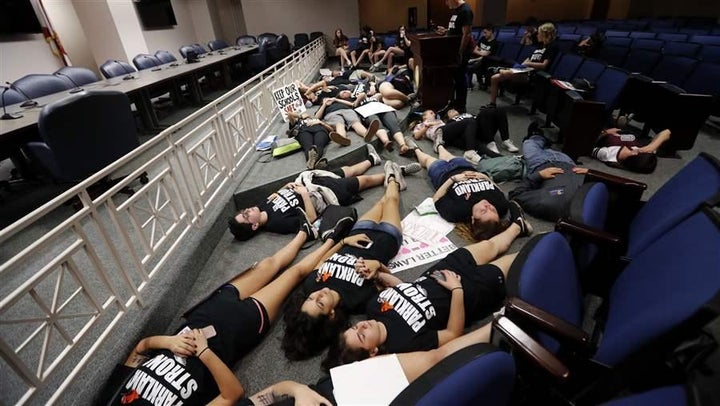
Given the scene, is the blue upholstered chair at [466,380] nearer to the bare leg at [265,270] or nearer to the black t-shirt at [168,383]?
the black t-shirt at [168,383]

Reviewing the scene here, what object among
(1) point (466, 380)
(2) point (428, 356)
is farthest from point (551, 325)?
(2) point (428, 356)

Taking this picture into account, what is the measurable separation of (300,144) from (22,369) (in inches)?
102

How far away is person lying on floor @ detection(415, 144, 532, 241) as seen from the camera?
203 cm

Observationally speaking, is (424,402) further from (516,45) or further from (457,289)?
(516,45)

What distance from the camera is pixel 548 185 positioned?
233 centimetres

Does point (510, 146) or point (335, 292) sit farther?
point (510, 146)

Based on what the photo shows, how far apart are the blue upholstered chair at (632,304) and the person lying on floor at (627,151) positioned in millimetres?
2119

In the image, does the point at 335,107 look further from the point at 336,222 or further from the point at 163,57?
the point at 163,57

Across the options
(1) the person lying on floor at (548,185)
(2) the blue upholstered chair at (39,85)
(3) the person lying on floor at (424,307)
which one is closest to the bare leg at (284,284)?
(3) the person lying on floor at (424,307)

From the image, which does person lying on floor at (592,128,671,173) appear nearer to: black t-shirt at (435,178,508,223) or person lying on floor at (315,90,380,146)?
black t-shirt at (435,178,508,223)

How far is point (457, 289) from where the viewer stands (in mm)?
1472

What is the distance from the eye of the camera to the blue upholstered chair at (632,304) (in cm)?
78

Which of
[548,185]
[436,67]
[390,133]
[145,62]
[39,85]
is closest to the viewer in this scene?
[548,185]

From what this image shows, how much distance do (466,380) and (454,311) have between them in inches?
30.1
